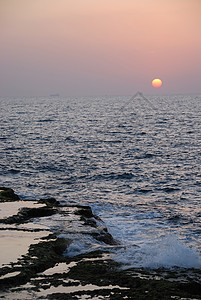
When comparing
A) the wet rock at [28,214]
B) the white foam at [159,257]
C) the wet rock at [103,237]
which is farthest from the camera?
the wet rock at [28,214]

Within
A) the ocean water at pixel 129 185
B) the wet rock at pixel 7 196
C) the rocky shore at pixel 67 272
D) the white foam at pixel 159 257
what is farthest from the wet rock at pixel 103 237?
the wet rock at pixel 7 196

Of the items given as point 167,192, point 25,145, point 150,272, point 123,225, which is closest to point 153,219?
point 123,225

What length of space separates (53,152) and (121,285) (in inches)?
1071

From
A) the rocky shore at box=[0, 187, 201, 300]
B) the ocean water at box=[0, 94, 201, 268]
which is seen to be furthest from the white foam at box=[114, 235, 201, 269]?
the rocky shore at box=[0, 187, 201, 300]

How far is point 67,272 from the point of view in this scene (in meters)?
8.34

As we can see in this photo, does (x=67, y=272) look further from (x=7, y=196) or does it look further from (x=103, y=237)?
(x=7, y=196)

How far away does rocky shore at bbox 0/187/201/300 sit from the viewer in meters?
7.21

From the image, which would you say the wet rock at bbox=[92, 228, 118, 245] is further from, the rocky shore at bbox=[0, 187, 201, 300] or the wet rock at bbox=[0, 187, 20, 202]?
the wet rock at bbox=[0, 187, 20, 202]

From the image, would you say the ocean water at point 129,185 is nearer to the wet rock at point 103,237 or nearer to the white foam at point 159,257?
the white foam at point 159,257

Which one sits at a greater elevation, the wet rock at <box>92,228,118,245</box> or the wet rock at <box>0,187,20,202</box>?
the wet rock at <box>0,187,20,202</box>

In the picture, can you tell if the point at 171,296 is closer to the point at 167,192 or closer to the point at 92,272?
the point at 92,272

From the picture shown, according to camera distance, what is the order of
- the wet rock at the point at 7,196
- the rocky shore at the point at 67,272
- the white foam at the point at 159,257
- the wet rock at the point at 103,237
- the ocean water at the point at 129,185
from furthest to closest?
the wet rock at the point at 7,196
the wet rock at the point at 103,237
the ocean water at the point at 129,185
the white foam at the point at 159,257
the rocky shore at the point at 67,272

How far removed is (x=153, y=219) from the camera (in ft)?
53.2

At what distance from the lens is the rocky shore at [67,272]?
23.7 feet
